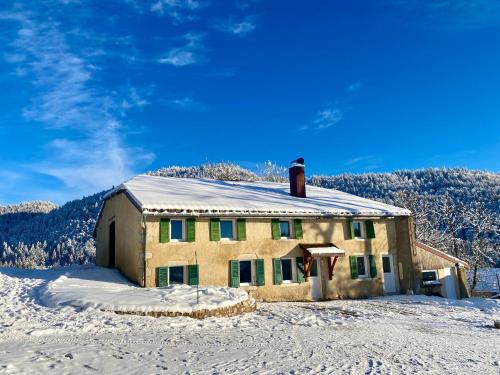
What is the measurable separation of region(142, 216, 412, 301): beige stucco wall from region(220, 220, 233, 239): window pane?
43 centimetres

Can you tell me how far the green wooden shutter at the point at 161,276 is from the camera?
17.0m

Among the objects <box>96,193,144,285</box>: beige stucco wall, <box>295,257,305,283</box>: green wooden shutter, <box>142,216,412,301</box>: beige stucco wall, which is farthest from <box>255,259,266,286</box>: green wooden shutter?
<box>96,193,144,285</box>: beige stucco wall

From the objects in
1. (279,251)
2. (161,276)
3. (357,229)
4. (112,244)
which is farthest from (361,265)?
(112,244)

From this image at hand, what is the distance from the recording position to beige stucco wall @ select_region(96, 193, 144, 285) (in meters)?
17.5

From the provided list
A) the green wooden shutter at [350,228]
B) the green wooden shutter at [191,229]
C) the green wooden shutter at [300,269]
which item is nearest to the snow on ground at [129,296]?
the green wooden shutter at [191,229]

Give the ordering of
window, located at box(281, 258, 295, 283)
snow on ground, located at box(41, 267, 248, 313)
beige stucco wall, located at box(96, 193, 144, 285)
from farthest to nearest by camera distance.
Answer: window, located at box(281, 258, 295, 283) → beige stucco wall, located at box(96, 193, 144, 285) → snow on ground, located at box(41, 267, 248, 313)

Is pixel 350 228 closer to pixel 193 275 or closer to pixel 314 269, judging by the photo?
pixel 314 269

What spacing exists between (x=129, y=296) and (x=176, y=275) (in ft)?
13.9

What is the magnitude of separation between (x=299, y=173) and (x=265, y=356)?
57.5 ft

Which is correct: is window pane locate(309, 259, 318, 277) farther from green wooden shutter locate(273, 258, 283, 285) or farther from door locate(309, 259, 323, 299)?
green wooden shutter locate(273, 258, 283, 285)

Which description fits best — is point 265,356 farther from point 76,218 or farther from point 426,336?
point 76,218

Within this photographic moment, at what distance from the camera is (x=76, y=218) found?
456 ft

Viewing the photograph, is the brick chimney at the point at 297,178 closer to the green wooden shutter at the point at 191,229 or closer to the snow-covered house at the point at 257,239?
the snow-covered house at the point at 257,239

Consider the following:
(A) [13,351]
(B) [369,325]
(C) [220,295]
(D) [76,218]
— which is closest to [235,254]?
(C) [220,295]
